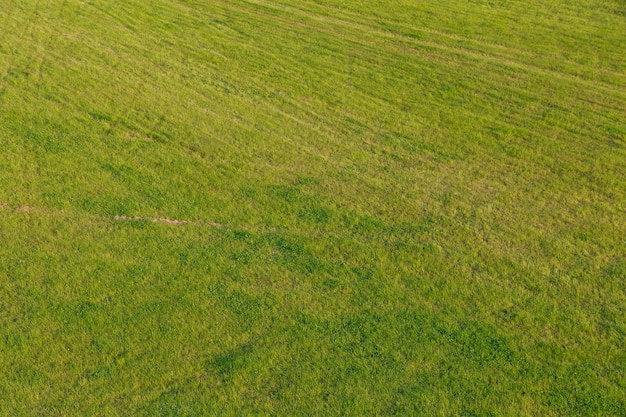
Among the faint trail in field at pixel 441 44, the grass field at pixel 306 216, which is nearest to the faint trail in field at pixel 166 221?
the grass field at pixel 306 216

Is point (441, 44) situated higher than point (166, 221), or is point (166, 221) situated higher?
point (441, 44)

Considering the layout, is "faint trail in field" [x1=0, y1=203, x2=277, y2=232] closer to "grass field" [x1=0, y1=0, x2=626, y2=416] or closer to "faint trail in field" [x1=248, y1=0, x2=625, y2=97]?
"grass field" [x1=0, y1=0, x2=626, y2=416]

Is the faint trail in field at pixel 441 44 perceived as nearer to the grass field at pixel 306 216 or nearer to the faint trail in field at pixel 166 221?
the grass field at pixel 306 216

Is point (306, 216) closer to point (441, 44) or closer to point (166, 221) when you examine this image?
point (166, 221)

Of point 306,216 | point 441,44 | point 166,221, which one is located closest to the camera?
point 166,221

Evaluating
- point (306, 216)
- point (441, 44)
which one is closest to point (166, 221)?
point (306, 216)

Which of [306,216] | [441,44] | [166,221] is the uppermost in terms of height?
[441,44]

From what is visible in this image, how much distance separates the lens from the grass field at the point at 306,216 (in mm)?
12102

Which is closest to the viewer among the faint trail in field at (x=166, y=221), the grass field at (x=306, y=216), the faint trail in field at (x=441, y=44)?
the grass field at (x=306, y=216)

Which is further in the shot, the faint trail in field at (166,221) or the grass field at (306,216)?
the faint trail in field at (166,221)

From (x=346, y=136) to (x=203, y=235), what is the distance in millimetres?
5563

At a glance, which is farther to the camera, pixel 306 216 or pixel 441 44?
pixel 441 44

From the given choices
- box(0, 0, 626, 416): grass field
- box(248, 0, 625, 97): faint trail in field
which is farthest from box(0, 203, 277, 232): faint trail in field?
box(248, 0, 625, 97): faint trail in field

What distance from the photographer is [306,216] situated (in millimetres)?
15859
